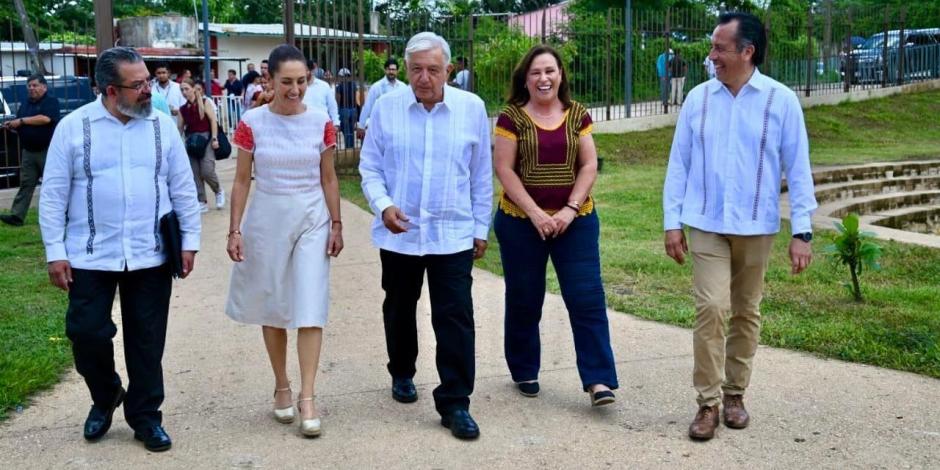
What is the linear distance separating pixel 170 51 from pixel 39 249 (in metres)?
23.6

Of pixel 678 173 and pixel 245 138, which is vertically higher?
pixel 245 138

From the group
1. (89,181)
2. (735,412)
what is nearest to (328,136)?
(89,181)

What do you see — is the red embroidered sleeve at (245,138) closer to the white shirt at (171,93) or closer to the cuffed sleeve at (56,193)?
the cuffed sleeve at (56,193)

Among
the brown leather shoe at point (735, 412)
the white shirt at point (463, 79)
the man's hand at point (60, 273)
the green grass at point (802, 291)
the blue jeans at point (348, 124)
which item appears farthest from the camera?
the white shirt at point (463, 79)

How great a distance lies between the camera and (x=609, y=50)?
19734 mm

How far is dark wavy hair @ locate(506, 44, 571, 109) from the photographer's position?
Result: 5.18 meters

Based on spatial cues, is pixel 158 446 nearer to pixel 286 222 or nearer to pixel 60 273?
pixel 60 273

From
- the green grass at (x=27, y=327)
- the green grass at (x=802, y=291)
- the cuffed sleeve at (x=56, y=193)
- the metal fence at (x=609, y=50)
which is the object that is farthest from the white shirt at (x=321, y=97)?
the cuffed sleeve at (x=56, y=193)

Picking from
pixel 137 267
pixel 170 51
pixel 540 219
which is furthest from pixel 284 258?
pixel 170 51

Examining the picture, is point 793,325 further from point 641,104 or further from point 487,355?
point 641,104

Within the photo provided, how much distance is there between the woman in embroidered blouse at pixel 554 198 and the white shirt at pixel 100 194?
1.55 m

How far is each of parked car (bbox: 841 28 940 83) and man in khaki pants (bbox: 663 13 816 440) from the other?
21.2 m

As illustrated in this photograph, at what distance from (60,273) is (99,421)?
0.70 metres

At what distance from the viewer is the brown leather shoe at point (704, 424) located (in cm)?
476
